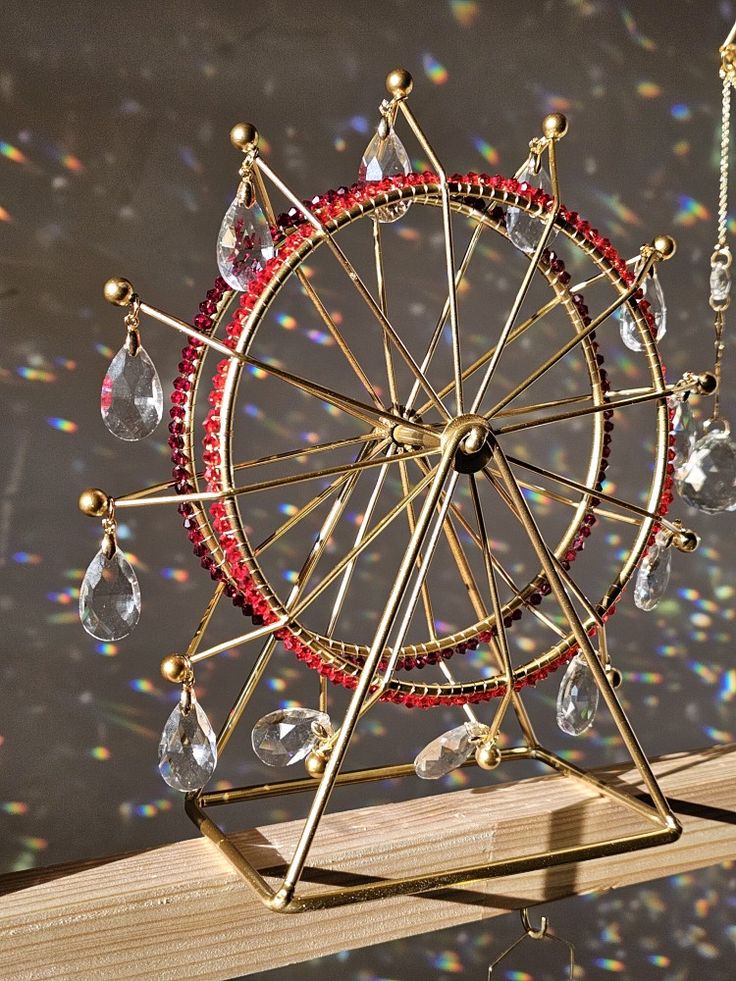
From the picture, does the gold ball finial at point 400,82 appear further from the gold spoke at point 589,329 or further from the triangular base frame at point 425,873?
the triangular base frame at point 425,873

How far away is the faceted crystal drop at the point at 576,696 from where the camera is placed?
595mm

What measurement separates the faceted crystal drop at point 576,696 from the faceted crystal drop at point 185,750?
19cm

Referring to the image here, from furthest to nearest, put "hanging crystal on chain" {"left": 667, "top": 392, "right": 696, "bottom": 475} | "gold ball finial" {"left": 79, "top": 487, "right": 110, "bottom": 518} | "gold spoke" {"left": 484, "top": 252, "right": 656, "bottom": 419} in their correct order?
"hanging crystal on chain" {"left": 667, "top": 392, "right": 696, "bottom": 475}
"gold spoke" {"left": 484, "top": 252, "right": 656, "bottom": 419}
"gold ball finial" {"left": 79, "top": 487, "right": 110, "bottom": 518}

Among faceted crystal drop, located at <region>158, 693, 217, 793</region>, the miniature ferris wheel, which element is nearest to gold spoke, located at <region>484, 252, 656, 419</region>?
the miniature ferris wheel

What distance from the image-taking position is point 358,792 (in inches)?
33.6

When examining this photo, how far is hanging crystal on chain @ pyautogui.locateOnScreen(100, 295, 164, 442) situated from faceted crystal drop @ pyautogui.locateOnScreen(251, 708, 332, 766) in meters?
0.16

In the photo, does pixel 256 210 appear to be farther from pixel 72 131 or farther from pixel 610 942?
pixel 610 942

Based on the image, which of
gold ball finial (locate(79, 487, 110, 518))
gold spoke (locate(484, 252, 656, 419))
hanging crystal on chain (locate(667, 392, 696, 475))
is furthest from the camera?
hanging crystal on chain (locate(667, 392, 696, 475))

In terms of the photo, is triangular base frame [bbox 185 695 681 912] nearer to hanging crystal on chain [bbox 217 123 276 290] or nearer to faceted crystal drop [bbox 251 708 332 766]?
faceted crystal drop [bbox 251 708 332 766]

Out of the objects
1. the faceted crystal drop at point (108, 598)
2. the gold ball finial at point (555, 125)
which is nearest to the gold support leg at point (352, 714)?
the faceted crystal drop at point (108, 598)

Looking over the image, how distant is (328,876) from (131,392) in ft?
0.89

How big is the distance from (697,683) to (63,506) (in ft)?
1.98

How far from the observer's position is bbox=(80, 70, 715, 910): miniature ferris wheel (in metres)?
0.51

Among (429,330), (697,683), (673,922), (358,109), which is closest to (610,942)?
(673,922)
